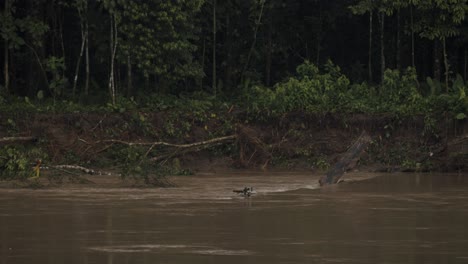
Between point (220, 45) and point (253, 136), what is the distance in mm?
12253

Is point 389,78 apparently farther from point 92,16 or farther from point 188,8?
point 92,16

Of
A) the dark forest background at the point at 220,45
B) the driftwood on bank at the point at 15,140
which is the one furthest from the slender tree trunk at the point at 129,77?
the driftwood on bank at the point at 15,140

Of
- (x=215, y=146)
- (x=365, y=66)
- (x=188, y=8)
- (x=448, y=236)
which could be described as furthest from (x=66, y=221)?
(x=365, y=66)

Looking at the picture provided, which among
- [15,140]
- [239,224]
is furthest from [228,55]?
[239,224]

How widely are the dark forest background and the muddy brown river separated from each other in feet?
31.1

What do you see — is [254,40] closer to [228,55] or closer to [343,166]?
[228,55]

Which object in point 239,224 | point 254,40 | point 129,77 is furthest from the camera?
point 254,40

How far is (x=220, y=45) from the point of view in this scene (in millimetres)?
40875

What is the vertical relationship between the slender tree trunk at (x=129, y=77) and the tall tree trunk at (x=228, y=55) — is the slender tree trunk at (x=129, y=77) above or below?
below

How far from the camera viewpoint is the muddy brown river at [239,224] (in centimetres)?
1316

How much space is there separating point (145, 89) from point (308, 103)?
327 inches

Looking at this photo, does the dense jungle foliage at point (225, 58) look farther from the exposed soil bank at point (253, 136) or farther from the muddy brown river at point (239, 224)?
the muddy brown river at point (239, 224)

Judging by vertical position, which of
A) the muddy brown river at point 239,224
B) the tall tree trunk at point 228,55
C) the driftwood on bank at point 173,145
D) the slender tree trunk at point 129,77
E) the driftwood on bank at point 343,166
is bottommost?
the muddy brown river at point 239,224

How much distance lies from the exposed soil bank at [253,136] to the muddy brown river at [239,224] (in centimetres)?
488
